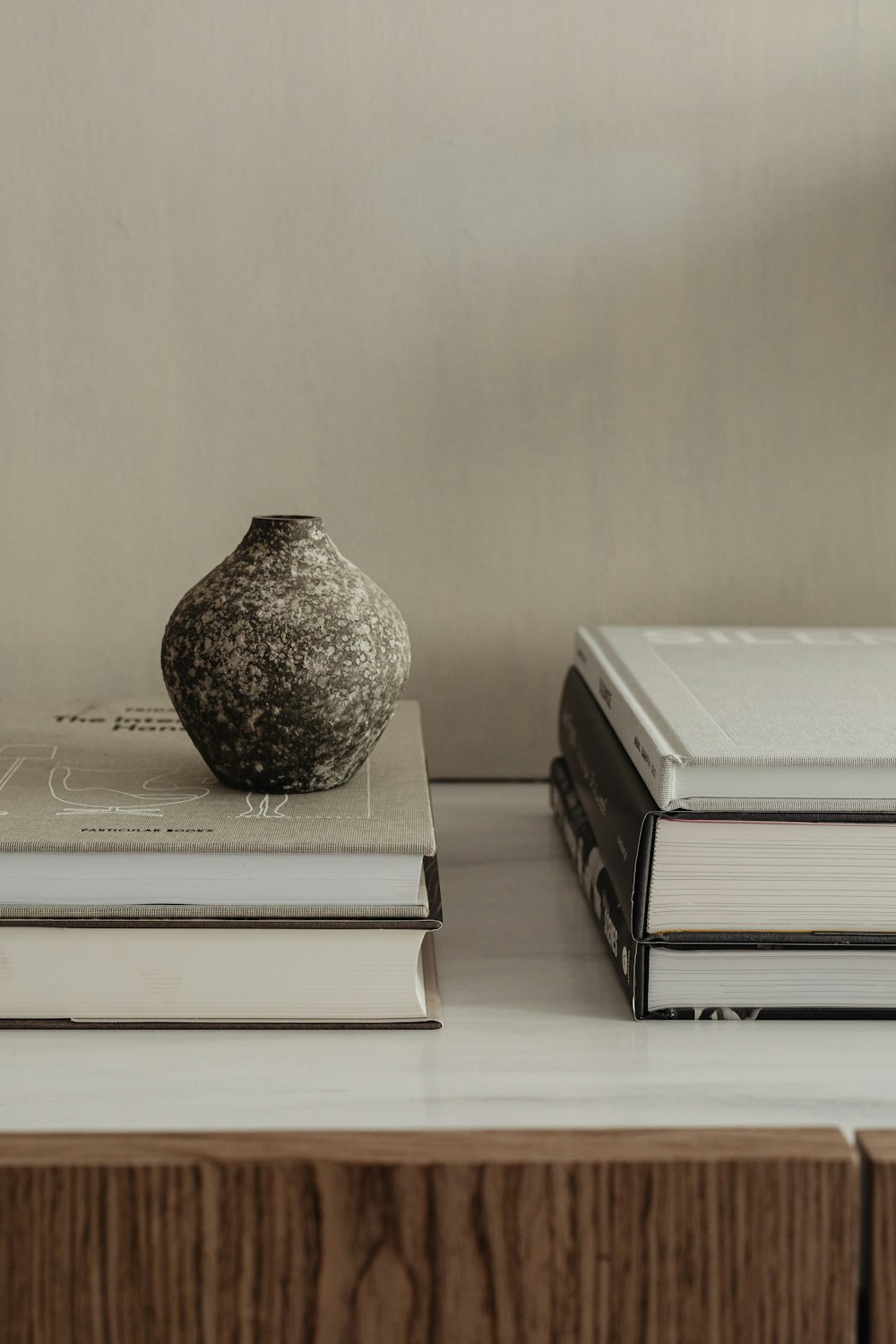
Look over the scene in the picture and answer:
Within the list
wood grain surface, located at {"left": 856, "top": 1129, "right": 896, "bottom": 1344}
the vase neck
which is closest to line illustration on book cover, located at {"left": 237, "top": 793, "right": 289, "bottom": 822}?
the vase neck

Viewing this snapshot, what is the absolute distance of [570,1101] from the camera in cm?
43

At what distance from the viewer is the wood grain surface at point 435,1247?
0.38 metres

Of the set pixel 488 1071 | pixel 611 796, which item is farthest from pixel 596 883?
pixel 488 1071

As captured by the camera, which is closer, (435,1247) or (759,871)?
(435,1247)

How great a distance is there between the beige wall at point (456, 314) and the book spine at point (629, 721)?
0.14 m

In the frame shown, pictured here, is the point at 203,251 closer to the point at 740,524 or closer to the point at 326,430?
the point at 326,430

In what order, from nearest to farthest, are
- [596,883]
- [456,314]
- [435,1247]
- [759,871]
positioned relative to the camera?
[435,1247] < [759,871] < [596,883] < [456,314]

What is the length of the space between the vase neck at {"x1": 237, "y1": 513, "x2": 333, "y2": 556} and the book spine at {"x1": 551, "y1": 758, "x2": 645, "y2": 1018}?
0.21 meters

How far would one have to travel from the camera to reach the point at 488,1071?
0.45 m

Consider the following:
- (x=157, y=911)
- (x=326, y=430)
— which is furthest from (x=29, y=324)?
(x=157, y=911)

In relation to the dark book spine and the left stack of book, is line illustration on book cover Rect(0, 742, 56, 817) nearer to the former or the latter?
the left stack of book

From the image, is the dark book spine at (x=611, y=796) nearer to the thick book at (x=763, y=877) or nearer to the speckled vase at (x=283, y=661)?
the thick book at (x=763, y=877)

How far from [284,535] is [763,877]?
0.87 feet

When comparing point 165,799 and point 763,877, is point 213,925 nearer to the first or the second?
point 165,799
